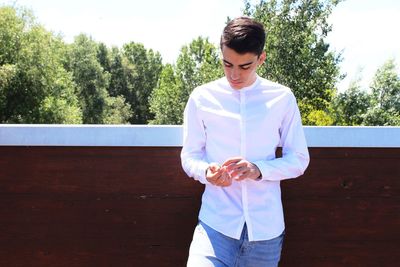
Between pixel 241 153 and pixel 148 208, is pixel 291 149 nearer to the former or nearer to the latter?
pixel 241 153

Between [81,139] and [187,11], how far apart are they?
2067 inches

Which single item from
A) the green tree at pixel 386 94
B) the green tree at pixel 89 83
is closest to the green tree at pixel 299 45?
the green tree at pixel 386 94

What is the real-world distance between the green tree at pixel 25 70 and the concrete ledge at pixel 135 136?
27.7 m

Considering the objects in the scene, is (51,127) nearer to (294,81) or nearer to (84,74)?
(294,81)

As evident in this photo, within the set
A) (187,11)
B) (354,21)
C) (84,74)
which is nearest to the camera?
(354,21)

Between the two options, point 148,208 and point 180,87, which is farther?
point 180,87

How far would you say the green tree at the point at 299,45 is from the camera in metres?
21.7

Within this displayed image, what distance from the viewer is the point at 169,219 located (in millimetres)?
2646

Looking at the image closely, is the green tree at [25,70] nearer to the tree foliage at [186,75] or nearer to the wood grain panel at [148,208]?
the tree foliage at [186,75]

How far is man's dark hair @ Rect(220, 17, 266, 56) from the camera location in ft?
6.29

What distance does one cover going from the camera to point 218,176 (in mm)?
1879

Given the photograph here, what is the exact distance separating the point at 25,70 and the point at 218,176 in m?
29.9

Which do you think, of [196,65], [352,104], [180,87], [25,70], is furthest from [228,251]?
[196,65]

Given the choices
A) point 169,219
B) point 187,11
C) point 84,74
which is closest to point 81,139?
point 169,219
